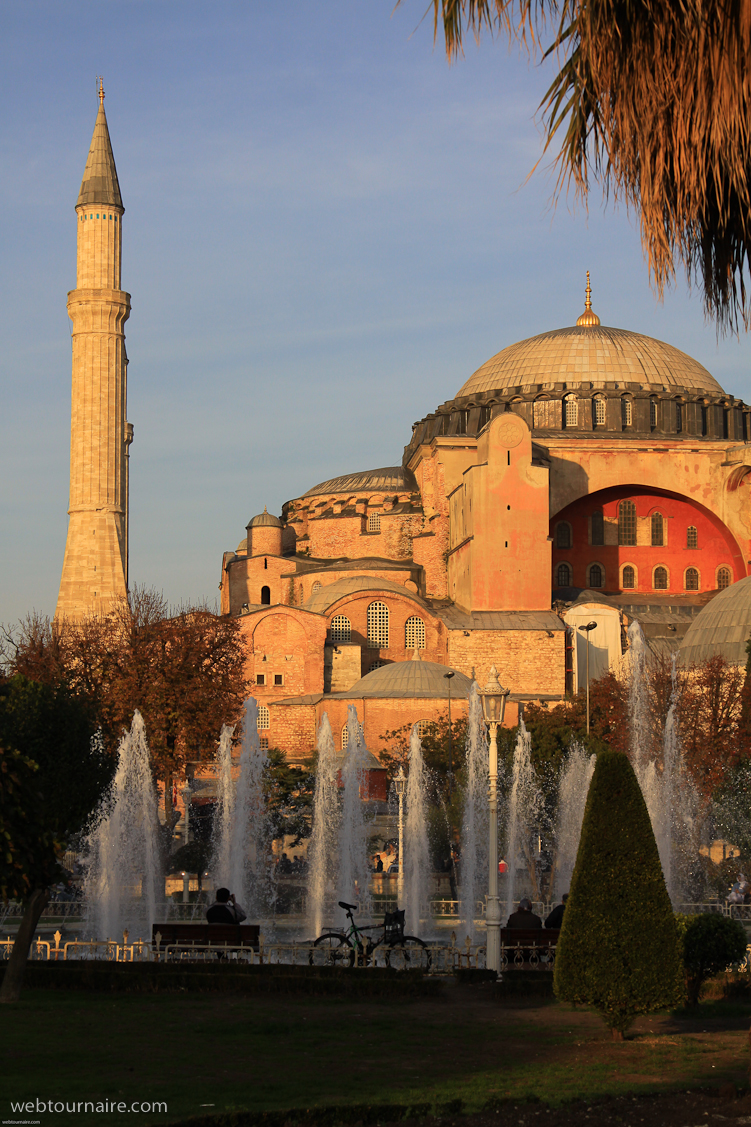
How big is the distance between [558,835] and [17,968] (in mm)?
19800

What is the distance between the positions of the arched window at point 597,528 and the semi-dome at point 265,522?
1350cm

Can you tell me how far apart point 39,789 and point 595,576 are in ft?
150

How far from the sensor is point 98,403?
44.3 m

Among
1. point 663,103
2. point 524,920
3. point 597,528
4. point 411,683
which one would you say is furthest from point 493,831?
point 597,528

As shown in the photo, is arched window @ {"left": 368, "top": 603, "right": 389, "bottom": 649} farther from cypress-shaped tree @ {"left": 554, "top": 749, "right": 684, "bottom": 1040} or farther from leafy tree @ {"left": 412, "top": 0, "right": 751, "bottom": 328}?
leafy tree @ {"left": 412, "top": 0, "right": 751, "bottom": 328}

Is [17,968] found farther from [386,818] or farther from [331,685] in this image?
[331,685]

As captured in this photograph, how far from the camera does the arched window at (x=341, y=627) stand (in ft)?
166

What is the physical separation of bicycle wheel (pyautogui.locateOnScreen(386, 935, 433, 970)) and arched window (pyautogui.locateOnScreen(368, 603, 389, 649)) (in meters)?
34.9

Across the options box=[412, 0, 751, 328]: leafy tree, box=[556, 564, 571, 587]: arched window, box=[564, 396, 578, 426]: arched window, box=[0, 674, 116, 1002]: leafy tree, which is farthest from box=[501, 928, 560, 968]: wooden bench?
box=[564, 396, 578, 426]: arched window

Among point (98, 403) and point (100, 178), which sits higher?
point (100, 178)

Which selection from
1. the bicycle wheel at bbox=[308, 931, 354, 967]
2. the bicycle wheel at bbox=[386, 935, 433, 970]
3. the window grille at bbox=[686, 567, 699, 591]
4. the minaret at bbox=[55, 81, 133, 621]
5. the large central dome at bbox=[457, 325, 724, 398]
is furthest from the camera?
the large central dome at bbox=[457, 325, 724, 398]

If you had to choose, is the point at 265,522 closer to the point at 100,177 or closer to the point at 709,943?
the point at 100,177

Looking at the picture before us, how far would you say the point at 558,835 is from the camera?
29.8 meters

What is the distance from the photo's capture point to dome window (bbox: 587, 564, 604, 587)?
55531 millimetres
